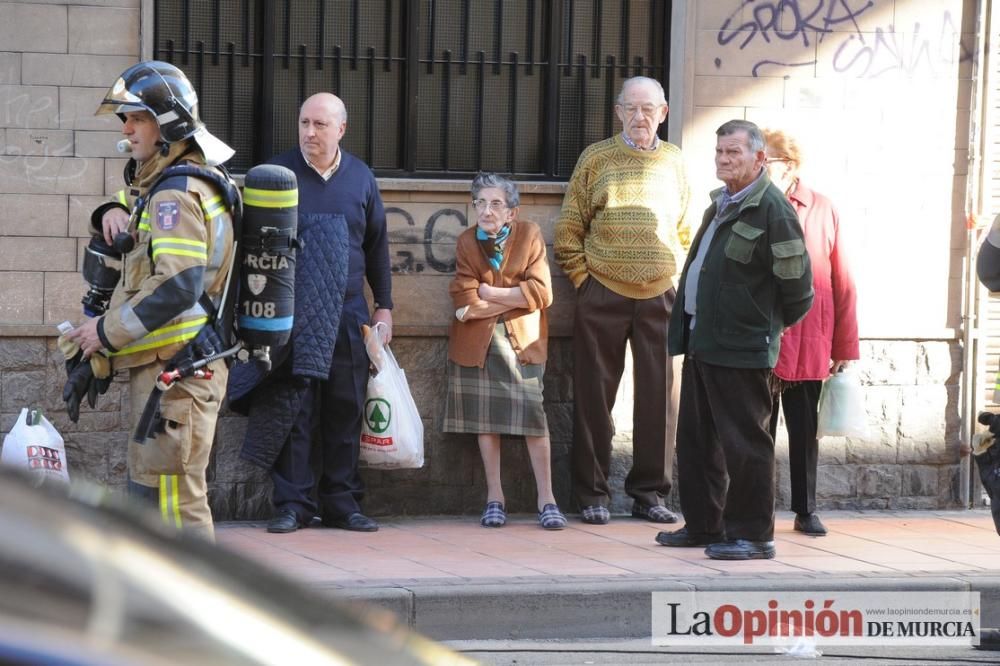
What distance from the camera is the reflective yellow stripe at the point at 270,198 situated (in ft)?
17.9

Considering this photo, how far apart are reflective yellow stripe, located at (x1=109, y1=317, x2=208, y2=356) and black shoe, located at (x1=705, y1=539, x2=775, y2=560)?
284cm

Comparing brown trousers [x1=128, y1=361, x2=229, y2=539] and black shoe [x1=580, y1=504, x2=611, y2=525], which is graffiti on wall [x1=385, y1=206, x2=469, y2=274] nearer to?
black shoe [x1=580, y1=504, x2=611, y2=525]

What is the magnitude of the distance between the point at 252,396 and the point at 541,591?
2226 millimetres

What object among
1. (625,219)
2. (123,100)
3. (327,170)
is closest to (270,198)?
(123,100)

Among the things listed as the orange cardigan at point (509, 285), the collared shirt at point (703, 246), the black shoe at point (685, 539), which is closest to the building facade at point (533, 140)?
the orange cardigan at point (509, 285)

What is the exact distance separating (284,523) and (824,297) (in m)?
2.91

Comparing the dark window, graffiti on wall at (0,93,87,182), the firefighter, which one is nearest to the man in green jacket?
the dark window

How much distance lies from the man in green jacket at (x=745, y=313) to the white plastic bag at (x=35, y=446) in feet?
9.53

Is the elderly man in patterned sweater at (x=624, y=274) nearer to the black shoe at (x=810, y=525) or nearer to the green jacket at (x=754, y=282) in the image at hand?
the black shoe at (x=810, y=525)

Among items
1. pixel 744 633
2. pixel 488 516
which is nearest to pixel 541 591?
pixel 744 633

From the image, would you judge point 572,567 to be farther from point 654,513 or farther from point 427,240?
point 427,240

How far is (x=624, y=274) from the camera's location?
8195 millimetres

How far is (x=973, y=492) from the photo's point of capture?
913cm

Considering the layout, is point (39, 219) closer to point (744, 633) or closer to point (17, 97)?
point (17, 97)
